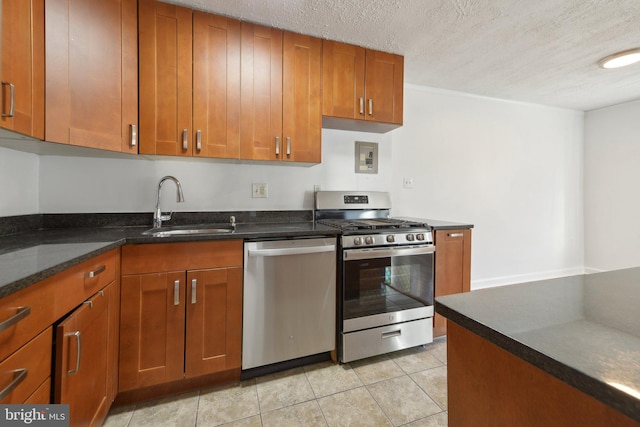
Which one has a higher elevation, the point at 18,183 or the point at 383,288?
the point at 18,183

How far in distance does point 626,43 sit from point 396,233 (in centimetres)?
231

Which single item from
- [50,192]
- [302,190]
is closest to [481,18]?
[302,190]

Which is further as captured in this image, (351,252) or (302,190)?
(302,190)

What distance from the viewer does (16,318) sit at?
0.74 metres

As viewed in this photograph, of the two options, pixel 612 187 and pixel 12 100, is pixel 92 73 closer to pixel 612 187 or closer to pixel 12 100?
pixel 12 100

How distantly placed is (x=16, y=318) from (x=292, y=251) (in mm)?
1161

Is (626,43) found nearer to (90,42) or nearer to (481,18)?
(481,18)

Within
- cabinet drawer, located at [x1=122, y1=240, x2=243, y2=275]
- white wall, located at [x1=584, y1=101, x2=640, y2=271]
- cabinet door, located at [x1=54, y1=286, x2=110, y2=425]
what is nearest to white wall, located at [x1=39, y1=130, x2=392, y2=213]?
cabinet drawer, located at [x1=122, y1=240, x2=243, y2=275]

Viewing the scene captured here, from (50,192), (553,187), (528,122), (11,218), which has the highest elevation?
(528,122)

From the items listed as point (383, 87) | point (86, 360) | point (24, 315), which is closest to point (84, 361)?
point (86, 360)

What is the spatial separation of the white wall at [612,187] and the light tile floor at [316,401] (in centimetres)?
343

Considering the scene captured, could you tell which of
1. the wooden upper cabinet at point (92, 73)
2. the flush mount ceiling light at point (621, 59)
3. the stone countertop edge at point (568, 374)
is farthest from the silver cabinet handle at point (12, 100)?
the flush mount ceiling light at point (621, 59)

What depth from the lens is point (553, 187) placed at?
12.1ft

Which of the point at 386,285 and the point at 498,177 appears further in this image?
the point at 498,177
